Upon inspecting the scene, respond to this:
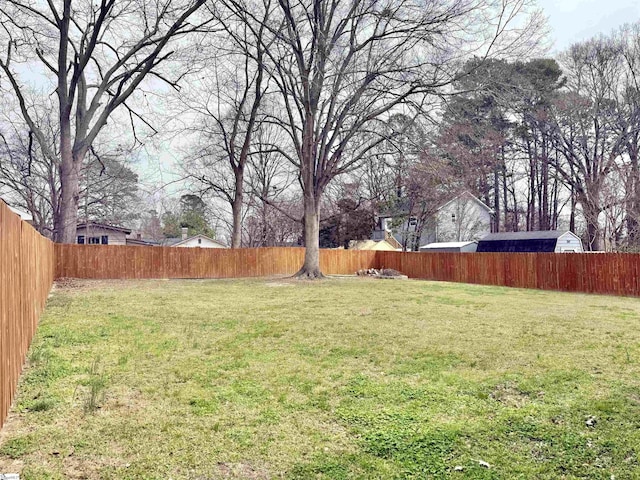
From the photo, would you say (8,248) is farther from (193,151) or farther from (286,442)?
(193,151)

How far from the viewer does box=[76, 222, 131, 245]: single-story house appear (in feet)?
97.0

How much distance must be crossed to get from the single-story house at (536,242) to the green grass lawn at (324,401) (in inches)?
659

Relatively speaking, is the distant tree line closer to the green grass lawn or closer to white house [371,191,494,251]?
white house [371,191,494,251]

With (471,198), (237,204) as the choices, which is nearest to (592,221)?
(471,198)

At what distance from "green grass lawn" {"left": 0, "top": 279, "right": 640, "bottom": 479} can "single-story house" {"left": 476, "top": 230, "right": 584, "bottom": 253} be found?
54.9 ft

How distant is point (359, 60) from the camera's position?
15.1m

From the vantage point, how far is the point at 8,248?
10.0 feet

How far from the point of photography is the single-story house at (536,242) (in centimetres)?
2223

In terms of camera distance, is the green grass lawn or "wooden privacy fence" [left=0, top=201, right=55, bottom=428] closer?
the green grass lawn

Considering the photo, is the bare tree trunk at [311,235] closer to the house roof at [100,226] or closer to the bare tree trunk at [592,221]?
the bare tree trunk at [592,221]

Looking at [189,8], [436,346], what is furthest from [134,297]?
[189,8]

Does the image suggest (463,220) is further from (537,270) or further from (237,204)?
(237,204)

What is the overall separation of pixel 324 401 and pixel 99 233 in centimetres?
3096

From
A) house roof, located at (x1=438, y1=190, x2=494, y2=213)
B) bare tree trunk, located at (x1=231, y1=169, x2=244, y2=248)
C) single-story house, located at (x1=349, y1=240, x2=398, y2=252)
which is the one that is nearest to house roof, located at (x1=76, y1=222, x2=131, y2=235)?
bare tree trunk, located at (x1=231, y1=169, x2=244, y2=248)
